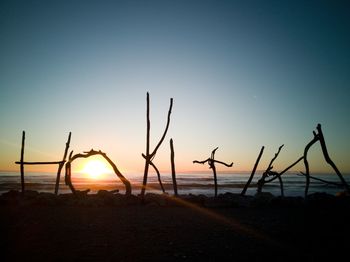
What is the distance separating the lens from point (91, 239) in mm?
7855

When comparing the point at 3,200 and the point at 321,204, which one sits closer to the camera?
the point at 321,204

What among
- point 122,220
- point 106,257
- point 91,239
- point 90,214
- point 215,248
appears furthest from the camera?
point 90,214

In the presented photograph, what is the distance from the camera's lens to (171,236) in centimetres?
826

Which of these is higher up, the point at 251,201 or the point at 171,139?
the point at 171,139

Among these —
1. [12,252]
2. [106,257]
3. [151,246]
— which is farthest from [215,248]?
[12,252]

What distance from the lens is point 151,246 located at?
281 inches

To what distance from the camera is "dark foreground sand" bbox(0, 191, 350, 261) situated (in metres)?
6.43

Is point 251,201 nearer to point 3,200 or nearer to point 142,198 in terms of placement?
point 142,198

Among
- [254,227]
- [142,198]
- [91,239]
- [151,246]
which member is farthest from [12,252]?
[142,198]

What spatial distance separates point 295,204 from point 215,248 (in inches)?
416

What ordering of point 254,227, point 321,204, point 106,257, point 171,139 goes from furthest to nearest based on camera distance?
point 171,139 → point 321,204 → point 254,227 → point 106,257

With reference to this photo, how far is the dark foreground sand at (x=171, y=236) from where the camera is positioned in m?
6.43

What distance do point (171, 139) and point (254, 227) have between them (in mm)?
9731

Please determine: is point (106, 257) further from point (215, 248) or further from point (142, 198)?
point (142, 198)
